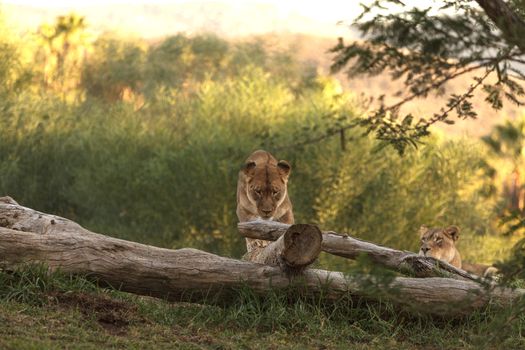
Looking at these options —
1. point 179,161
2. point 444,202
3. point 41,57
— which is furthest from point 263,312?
point 41,57

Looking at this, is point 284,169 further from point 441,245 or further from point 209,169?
point 209,169

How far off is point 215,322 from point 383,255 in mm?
1974

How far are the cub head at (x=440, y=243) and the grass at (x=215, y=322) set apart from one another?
13.0 feet

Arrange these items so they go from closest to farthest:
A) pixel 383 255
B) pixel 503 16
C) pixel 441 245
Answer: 1. pixel 503 16
2. pixel 383 255
3. pixel 441 245

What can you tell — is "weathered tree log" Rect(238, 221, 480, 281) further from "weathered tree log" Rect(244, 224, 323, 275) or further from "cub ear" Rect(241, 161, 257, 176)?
"cub ear" Rect(241, 161, 257, 176)

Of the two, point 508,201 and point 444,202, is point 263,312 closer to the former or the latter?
point 508,201

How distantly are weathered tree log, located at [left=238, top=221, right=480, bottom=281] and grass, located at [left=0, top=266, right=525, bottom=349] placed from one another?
655 millimetres

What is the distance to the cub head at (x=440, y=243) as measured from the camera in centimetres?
1351

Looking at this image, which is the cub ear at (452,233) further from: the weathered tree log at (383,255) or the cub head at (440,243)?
the weathered tree log at (383,255)

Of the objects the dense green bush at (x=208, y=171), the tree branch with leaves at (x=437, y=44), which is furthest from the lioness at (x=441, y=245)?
the dense green bush at (x=208, y=171)

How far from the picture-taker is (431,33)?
7191mm

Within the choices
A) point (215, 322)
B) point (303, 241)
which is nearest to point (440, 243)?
point (303, 241)

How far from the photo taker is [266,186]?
41.3 ft

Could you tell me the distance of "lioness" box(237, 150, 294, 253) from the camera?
493 inches
